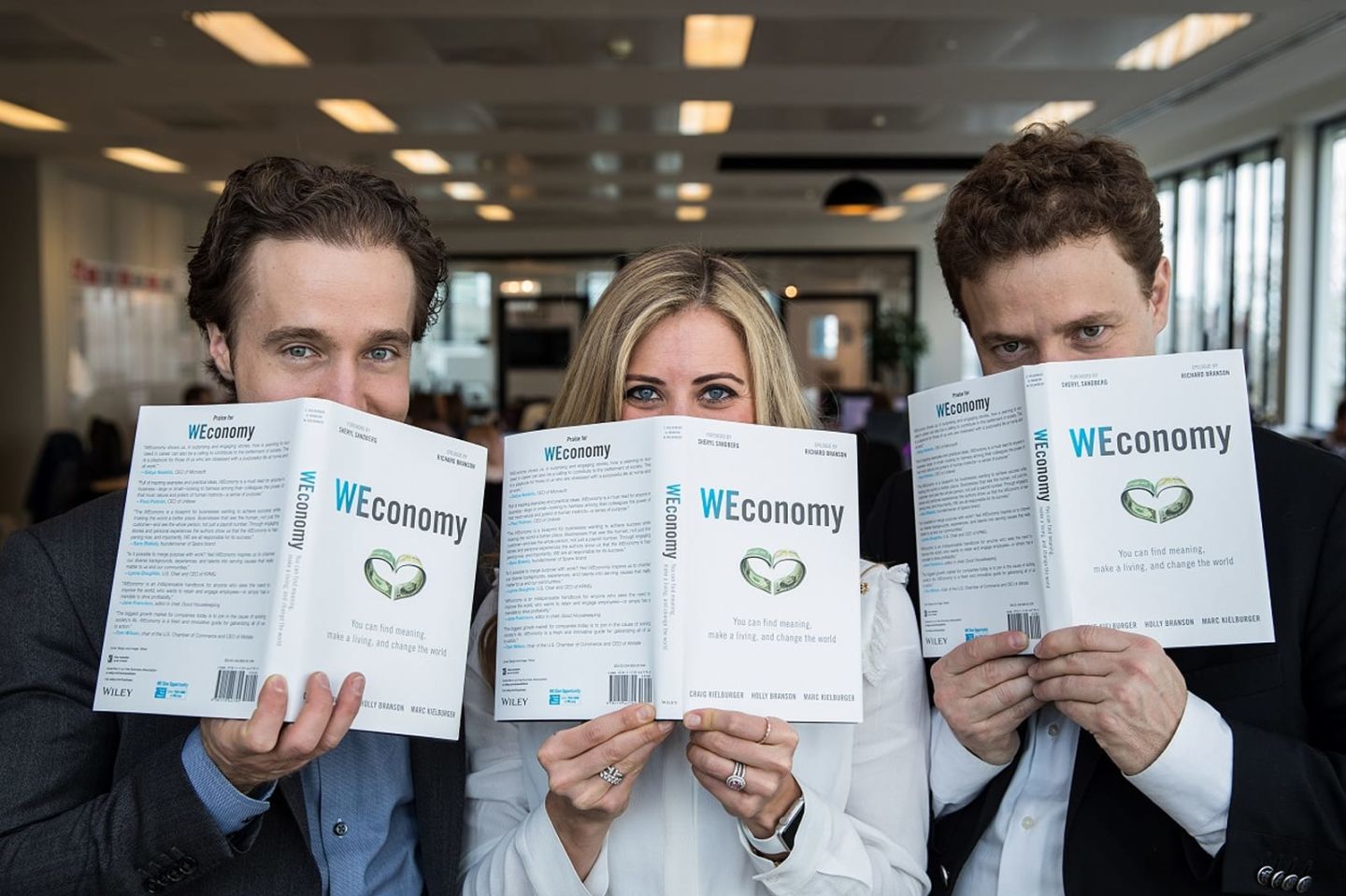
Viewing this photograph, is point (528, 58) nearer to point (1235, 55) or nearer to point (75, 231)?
point (1235, 55)

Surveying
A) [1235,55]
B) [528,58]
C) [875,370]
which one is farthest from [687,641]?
[875,370]

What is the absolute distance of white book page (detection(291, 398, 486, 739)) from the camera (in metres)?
1.24

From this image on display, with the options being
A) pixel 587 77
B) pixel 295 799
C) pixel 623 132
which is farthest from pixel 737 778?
pixel 623 132

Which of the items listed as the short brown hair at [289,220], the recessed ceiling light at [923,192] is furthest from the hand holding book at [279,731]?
the recessed ceiling light at [923,192]

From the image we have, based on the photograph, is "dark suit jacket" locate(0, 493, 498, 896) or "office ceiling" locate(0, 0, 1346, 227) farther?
"office ceiling" locate(0, 0, 1346, 227)

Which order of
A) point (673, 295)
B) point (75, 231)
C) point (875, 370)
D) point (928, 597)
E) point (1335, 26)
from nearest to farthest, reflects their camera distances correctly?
point (928, 597) < point (673, 295) < point (1335, 26) < point (75, 231) < point (875, 370)

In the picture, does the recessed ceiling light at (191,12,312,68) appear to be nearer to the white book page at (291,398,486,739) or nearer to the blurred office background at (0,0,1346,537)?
the blurred office background at (0,0,1346,537)

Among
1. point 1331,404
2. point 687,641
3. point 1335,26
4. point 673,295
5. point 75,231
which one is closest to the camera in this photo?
point 687,641

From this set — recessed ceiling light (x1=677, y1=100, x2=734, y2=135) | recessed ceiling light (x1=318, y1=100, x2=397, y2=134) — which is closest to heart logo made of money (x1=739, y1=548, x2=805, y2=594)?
recessed ceiling light (x1=677, y1=100, x2=734, y2=135)

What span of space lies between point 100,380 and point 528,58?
7.11m

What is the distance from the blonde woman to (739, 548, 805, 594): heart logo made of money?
63 mm

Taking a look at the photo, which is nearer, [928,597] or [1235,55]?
[928,597]

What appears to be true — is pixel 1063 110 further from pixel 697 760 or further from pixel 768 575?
pixel 697 760

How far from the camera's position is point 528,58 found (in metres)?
6.93
